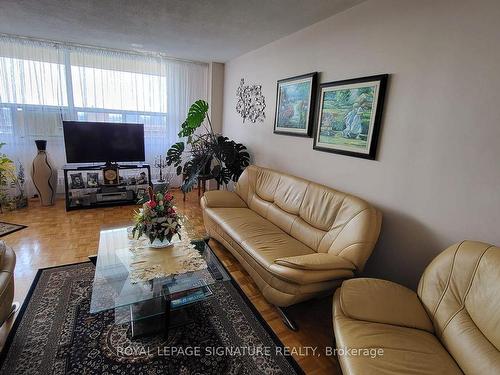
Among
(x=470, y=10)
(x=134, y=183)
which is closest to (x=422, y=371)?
(x=470, y=10)

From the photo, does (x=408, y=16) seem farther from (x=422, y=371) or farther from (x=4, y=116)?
(x=4, y=116)

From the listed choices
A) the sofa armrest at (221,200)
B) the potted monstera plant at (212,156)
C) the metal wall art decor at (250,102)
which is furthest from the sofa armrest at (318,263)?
the metal wall art decor at (250,102)

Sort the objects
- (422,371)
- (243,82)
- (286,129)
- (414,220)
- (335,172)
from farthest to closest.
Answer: (243,82), (286,129), (335,172), (414,220), (422,371)

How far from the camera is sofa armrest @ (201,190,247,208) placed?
3008 millimetres

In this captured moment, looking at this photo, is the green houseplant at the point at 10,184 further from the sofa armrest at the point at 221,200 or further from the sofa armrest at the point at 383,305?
the sofa armrest at the point at 383,305

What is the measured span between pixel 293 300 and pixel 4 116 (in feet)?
14.9

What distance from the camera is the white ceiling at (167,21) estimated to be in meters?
2.31

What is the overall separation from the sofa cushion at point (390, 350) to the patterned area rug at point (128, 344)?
454mm

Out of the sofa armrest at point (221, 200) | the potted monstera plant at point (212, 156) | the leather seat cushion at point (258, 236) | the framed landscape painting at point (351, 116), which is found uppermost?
the framed landscape painting at point (351, 116)

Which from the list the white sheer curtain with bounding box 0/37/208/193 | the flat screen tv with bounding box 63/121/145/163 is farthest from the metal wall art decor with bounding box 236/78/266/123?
the flat screen tv with bounding box 63/121/145/163

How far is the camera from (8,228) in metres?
3.05

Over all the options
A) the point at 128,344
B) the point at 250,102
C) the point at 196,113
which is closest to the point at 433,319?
the point at 128,344

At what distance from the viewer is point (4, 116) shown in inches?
146

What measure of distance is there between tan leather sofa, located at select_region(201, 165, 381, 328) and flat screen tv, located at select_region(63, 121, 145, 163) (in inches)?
72.9
